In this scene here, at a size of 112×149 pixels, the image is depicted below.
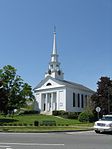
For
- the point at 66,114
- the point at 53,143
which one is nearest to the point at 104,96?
the point at 66,114

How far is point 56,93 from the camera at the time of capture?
80812 millimetres

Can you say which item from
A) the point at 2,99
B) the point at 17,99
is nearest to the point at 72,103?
the point at 17,99

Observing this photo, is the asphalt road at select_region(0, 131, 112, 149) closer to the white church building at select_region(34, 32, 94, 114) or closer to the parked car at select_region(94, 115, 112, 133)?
the parked car at select_region(94, 115, 112, 133)

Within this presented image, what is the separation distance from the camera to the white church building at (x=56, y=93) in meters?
78.1

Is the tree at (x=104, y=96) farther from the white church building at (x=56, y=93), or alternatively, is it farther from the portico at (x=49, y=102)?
the portico at (x=49, y=102)

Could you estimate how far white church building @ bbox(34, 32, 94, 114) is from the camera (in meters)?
78.1

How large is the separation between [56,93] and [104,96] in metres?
20.9

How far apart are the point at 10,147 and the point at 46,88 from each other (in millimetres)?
69426

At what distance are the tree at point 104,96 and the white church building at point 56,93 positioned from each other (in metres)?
12.9

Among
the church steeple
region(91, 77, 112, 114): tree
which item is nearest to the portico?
the church steeple

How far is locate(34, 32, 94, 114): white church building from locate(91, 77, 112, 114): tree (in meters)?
12.9

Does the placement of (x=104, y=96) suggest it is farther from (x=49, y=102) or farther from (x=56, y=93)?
(x=49, y=102)

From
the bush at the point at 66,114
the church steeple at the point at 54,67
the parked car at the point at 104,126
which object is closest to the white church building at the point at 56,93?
the church steeple at the point at 54,67

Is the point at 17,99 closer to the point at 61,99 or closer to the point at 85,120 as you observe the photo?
the point at 85,120
